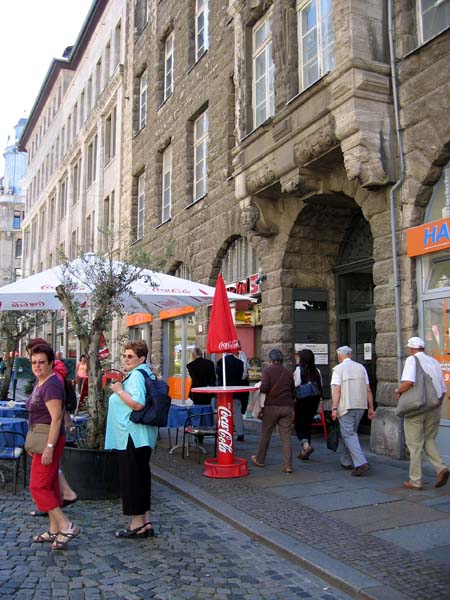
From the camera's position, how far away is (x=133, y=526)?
5348 millimetres

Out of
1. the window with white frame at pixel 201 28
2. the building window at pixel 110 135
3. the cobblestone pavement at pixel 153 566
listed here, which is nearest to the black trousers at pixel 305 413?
the cobblestone pavement at pixel 153 566

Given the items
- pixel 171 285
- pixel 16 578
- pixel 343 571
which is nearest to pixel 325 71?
pixel 171 285

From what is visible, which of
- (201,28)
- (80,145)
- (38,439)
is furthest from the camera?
(80,145)

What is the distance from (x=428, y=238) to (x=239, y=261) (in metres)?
6.83

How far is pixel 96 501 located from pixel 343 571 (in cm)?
326

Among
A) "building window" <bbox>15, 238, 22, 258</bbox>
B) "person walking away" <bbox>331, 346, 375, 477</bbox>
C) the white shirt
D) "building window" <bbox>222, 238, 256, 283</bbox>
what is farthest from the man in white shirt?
"building window" <bbox>15, 238, 22, 258</bbox>

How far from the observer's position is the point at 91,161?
3116 centimetres

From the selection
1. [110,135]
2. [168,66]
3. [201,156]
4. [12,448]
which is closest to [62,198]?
[110,135]

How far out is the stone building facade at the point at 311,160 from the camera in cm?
871

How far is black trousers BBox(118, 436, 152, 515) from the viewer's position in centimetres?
529

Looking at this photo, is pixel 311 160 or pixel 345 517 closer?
pixel 345 517

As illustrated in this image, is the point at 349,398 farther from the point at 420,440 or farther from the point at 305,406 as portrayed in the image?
the point at 305,406

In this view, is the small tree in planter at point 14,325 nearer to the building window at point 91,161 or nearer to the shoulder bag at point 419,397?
the shoulder bag at point 419,397

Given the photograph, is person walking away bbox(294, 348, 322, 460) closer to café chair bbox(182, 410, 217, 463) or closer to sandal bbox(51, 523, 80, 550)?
café chair bbox(182, 410, 217, 463)
